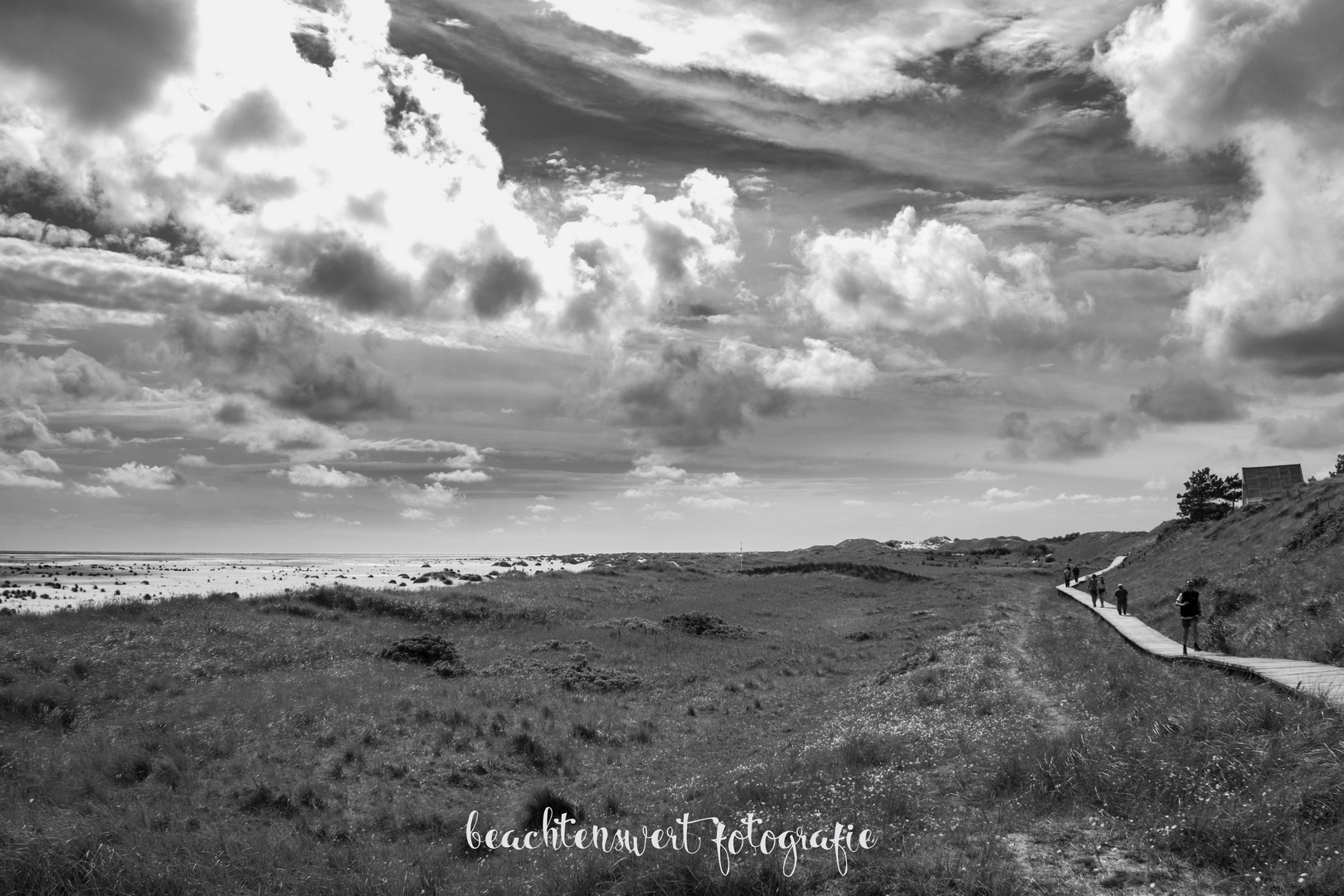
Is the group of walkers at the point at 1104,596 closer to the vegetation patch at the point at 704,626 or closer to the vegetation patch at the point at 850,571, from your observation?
the vegetation patch at the point at 704,626

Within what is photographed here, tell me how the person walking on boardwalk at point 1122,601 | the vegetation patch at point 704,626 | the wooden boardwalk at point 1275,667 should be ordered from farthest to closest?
the vegetation patch at point 704,626, the person walking on boardwalk at point 1122,601, the wooden boardwalk at point 1275,667

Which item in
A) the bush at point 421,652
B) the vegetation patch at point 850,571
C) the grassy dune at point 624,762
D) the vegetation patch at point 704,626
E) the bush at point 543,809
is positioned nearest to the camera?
the grassy dune at point 624,762

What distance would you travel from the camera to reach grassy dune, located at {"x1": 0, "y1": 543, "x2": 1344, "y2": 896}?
29.4 ft

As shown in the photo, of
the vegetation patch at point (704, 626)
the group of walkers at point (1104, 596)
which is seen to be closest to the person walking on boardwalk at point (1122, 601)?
the group of walkers at point (1104, 596)

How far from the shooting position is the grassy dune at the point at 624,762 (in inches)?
352

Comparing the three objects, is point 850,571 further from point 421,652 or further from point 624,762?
point 624,762

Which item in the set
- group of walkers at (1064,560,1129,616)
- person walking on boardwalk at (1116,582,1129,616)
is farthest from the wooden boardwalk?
group of walkers at (1064,560,1129,616)

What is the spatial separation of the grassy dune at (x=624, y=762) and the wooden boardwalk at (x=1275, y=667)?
789 millimetres

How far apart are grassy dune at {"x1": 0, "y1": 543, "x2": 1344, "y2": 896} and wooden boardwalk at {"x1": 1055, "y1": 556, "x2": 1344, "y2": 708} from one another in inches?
31.1

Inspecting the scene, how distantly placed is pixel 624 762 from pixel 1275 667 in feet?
52.0

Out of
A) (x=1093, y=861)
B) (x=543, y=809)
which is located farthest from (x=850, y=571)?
(x=1093, y=861)

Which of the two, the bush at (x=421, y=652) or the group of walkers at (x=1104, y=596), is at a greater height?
the group of walkers at (x=1104, y=596)

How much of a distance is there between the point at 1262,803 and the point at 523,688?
73.5 feet

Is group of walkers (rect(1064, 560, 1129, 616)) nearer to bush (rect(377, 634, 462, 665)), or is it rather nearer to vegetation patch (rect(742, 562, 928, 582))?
vegetation patch (rect(742, 562, 928, 582))
